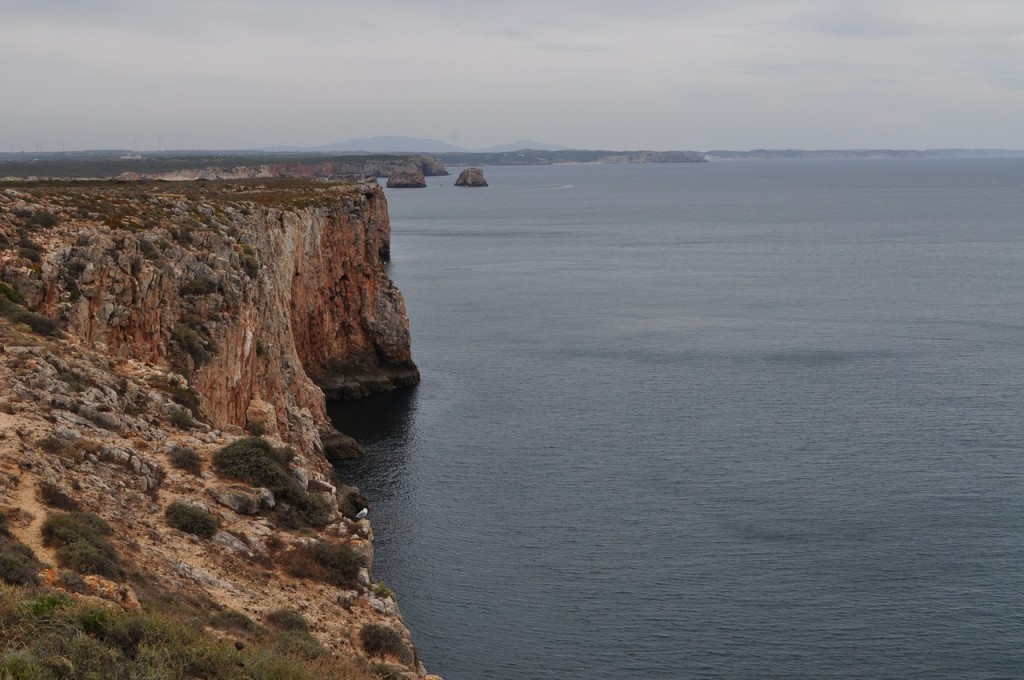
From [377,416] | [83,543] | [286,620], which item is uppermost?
[83,543]

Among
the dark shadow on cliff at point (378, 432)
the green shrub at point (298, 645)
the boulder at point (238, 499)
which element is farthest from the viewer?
the dark shadow on cliff at point (378, 432)

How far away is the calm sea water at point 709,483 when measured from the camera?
32.7m

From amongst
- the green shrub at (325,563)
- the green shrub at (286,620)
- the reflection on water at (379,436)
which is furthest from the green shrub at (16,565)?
the reflection on water at (379,436)

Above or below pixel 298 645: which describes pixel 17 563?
above

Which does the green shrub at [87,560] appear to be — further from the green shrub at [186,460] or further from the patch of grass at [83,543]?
the green shrub at [186,460]

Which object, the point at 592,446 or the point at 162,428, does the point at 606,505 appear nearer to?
the point at 592,446

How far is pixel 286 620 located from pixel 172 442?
7716 mm

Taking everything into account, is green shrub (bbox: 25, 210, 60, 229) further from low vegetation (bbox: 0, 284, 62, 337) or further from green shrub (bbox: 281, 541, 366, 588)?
green shrub (bbox: 281, 541, 366, 588)

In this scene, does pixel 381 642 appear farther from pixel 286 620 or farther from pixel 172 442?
pixel 172 442

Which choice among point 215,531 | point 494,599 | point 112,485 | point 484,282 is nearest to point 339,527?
point 215,531

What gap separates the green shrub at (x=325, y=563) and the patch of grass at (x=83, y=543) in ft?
12.1

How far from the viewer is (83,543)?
1714 cm

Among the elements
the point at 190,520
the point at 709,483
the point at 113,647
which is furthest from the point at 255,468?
the point at 709,483

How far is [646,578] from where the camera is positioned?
36.5m
